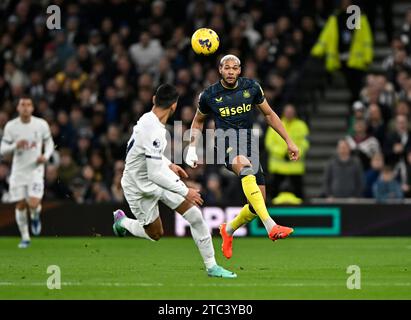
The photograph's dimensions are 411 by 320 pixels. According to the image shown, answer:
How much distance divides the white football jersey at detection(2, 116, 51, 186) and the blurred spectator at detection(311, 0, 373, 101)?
723 centimetres

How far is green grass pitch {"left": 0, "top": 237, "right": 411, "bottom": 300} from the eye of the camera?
1128 cm

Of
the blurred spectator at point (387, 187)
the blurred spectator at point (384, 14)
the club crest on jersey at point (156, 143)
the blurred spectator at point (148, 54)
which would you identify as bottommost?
the blurred spectator at point (387, 187)

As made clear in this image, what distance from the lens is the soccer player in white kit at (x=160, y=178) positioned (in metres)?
12.4

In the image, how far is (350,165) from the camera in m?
21.2

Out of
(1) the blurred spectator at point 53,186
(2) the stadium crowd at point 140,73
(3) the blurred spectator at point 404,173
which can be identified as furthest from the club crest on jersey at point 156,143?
(1) the blurred spectator at point 53,186

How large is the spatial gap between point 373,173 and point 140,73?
6097mm

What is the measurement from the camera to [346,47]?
77.8 ft

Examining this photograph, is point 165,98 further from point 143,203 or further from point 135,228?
point 135,228

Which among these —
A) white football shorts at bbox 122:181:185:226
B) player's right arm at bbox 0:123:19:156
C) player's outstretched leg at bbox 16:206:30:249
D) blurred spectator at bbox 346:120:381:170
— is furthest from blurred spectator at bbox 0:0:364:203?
white football shorts at bbox 122:181:185:226

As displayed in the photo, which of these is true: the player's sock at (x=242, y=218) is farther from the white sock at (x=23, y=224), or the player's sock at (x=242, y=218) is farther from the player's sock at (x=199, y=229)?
the white sock at (x=23, y=224)

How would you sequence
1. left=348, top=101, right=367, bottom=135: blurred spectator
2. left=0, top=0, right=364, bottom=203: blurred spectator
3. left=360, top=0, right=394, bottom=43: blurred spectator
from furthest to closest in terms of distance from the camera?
left=360, top=0, right=394, bottom=43: blurred spectator → left=0, top=0, right=364, bottom=203: blurred spectator → left=348, top=101, right=367, bottom=135: blurred spectator

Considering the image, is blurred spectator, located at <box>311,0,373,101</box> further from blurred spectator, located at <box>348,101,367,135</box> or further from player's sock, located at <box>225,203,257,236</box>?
player's sock, located at <box>225,203,257,236</box>

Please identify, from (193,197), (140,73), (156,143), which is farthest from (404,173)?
(193,197)

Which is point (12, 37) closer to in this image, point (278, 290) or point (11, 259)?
point (11, 259)
